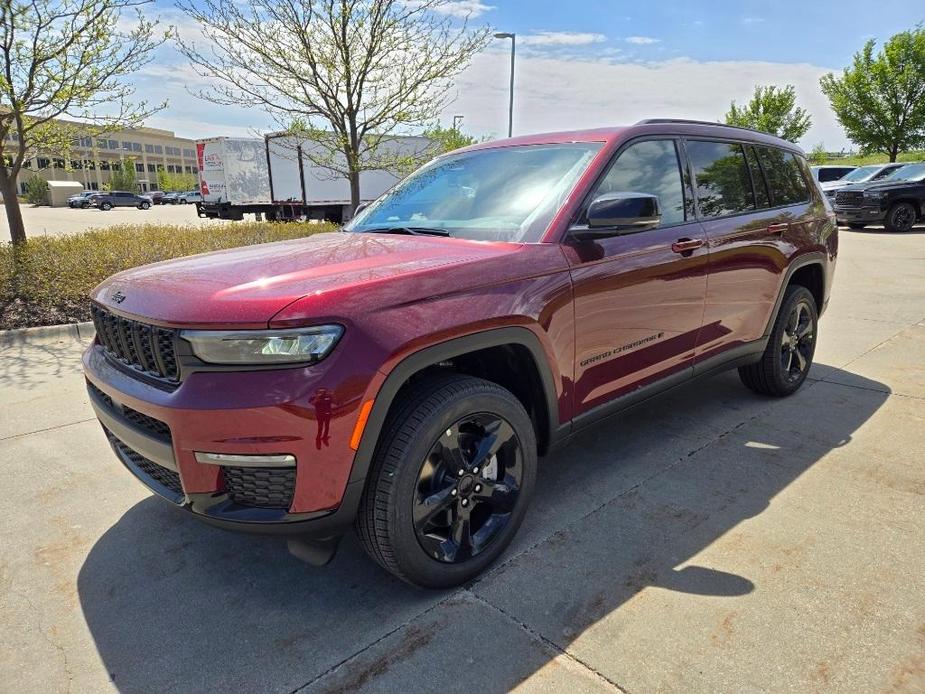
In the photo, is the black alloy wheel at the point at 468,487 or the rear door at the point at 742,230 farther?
the rear door at the point at 742,230

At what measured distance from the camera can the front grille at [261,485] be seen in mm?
2064

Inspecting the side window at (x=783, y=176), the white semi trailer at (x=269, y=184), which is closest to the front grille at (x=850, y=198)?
the white semi trailer at (x=269, y=184)

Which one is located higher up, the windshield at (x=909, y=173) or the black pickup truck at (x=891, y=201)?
the windshield at (x=909, y=173)

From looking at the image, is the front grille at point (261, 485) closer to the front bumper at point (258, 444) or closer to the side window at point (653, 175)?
the front bumper at point (258, 444)

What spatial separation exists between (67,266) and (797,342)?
7.54 m

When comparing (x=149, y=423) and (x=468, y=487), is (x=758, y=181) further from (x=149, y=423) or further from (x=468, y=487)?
(x=149, y=423)

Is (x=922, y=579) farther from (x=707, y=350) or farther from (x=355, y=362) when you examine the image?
(x=355, y=362)

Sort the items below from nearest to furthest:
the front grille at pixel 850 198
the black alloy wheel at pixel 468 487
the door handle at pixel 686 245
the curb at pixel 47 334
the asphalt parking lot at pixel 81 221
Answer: the black alloy wheel at pixel 468 487 < the door handle at pixel 686 245 < the curb at pixel 47 334 < the front grille at pixel 850 198 < the asphalt parking lot at pixel 81 221

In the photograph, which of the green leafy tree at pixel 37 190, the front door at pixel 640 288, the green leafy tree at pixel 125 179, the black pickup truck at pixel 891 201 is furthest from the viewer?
the green leafy tree at pixel 125 179

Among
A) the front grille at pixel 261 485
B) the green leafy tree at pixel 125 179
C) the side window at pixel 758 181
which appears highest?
the green leafy tree at pixel 125 179

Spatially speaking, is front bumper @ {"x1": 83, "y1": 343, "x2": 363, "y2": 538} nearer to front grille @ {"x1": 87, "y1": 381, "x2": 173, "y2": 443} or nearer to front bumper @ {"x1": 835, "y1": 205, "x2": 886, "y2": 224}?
front grille @ {"x1": 87, "y1": 381, "x2": 173, "y2": 443}

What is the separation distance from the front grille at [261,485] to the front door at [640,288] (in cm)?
137

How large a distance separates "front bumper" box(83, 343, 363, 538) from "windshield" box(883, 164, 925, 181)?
2067 centimetres

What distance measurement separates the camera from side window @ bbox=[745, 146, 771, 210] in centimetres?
407
